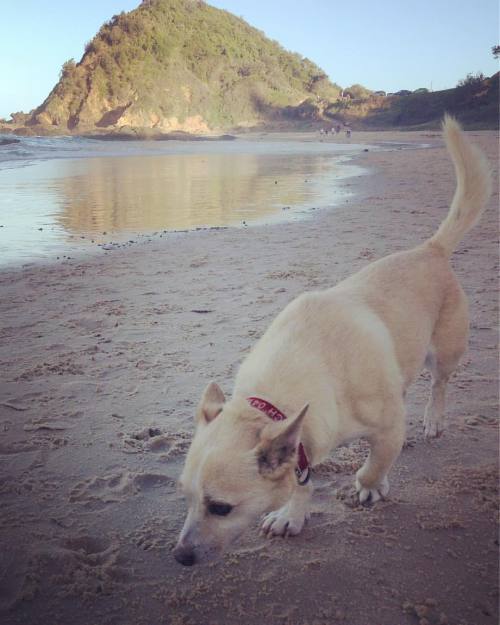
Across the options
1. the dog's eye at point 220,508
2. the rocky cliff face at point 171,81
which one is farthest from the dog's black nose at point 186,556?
the rocky cliff face at point 171,81

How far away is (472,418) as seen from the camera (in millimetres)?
4016

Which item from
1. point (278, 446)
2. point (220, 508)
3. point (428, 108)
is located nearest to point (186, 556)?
point (220, 508)

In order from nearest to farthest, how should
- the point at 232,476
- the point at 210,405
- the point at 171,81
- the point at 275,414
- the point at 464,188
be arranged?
the point at 232,476, the point at 275,414, the point at 210,405, the point at 464,188, the point at 171,81

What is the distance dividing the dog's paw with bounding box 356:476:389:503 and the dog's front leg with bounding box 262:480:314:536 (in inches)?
12.8

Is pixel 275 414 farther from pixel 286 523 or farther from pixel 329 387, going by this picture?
pixel 286 523

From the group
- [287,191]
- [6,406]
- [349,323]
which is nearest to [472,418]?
[349,323]

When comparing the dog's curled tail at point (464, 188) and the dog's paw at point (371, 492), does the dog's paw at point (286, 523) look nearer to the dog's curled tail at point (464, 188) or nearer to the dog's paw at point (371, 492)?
the dog's paw at point (371, 492)

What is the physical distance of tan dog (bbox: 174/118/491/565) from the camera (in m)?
2.38

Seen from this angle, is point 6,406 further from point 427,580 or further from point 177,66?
point 177,66

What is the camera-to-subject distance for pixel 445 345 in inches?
156

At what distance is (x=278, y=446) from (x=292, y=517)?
2.97ft

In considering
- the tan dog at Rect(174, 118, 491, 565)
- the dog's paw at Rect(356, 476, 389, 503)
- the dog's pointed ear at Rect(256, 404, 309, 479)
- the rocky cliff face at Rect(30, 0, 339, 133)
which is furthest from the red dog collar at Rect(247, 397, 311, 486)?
A: the rocky cliff face at Rect(30, 0, 339, 133)

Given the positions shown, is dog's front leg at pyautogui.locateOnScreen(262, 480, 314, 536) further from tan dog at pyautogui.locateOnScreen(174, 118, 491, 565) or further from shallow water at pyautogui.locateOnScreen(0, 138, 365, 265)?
shallow water at pyautogui.locateOnScreen(0, 138, 365, 265)

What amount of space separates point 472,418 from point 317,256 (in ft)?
16.0
